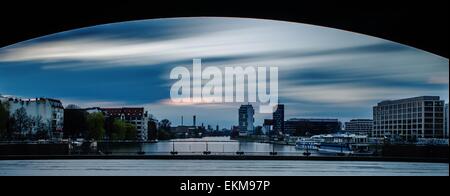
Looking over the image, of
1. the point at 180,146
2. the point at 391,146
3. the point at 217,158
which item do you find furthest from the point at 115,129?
the point at 391,146

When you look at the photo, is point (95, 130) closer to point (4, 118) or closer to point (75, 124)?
point (75, 124)

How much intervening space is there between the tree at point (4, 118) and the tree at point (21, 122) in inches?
9.8

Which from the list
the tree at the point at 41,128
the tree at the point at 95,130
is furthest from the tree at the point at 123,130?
the tree at the point at 41,128

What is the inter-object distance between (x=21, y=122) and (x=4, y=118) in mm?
1349

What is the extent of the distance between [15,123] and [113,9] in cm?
1123

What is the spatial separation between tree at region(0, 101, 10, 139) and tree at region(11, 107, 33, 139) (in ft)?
0.81

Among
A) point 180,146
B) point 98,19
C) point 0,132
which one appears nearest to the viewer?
point 98,19

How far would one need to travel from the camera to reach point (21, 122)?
56.7 ft

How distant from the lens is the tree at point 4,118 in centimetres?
1482

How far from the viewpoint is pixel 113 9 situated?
827 cm

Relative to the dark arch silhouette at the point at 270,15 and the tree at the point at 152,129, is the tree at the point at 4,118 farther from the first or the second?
the dark arch silhouette at the point at 270,15

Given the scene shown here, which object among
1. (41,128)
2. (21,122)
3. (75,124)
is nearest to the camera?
(21,122)

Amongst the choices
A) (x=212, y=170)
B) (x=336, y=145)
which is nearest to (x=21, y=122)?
(x=212, y=170)

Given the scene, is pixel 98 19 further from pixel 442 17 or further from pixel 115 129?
→ pixel 115 129
